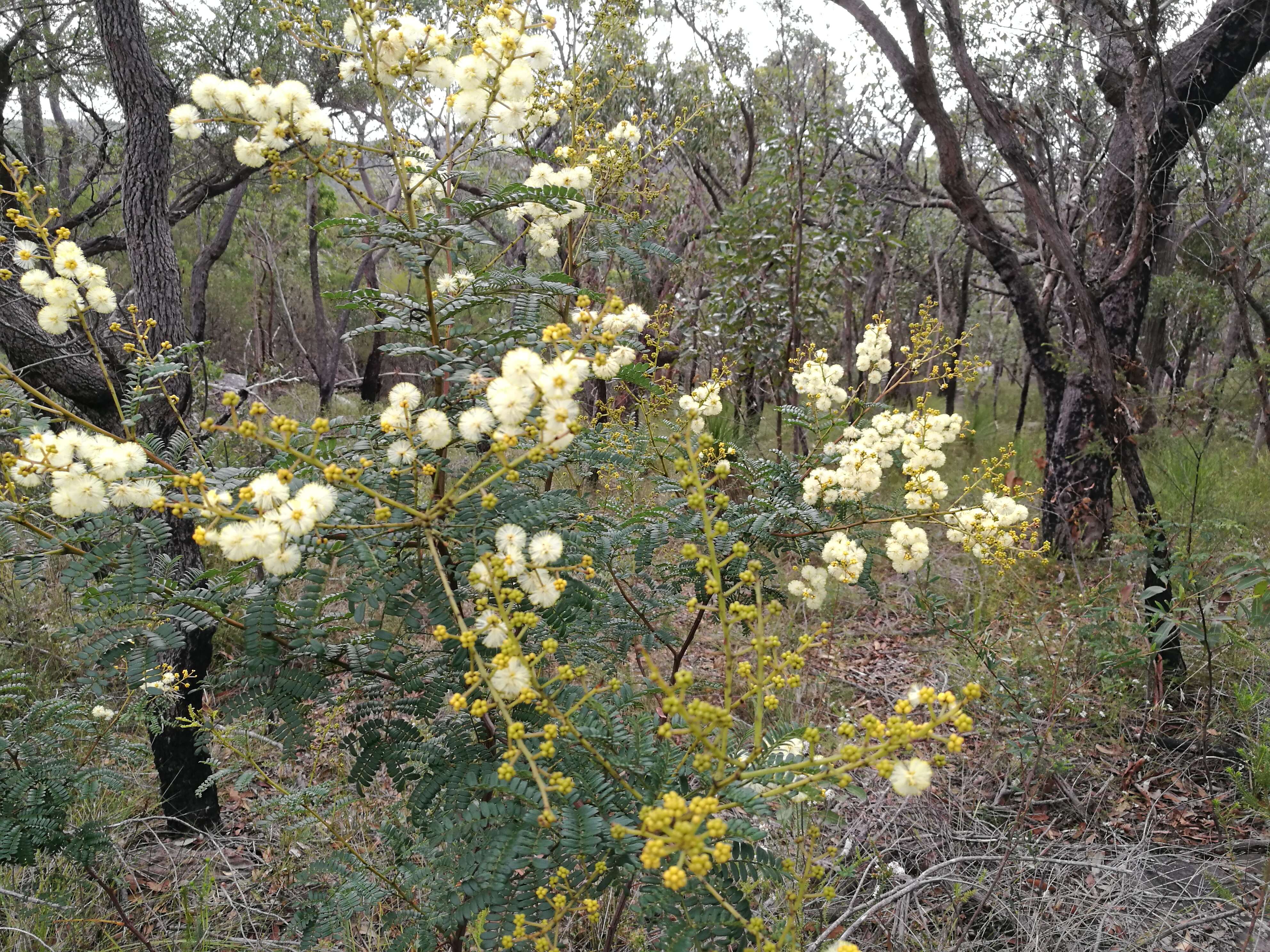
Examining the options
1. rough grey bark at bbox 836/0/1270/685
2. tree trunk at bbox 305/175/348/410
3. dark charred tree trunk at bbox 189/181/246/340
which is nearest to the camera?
rough grey bark at bbox 836/0/1270/685

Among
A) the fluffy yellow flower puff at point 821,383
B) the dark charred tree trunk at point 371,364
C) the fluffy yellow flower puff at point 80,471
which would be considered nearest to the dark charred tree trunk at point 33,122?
the dark charred tree trunk at point 371,364

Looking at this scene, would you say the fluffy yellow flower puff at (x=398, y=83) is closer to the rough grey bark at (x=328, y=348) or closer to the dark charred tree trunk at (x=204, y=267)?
the dark charred tree trunk at (x=204, y=267)

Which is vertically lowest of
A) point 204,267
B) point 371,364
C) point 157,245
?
point 371,364

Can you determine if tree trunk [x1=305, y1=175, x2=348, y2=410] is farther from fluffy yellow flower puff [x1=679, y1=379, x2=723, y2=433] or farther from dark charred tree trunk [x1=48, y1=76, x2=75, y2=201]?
fluffy yellow flower puff [x1=679, y1=379, x2=723, y2=433]

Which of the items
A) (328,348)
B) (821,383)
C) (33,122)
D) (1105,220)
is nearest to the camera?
(821,383)

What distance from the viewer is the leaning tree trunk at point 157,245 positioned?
2.49m

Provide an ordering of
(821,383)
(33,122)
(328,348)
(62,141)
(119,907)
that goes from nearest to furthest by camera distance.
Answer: (119,907), (821,383), (33,122), (62,141), (328,348)

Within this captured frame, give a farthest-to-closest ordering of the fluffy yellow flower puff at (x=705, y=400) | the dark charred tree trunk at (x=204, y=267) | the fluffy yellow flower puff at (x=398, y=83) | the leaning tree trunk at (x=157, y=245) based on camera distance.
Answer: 1. the dark charred tree trunk at (x=204, y=267)
2. the leaning tree trunk at (x=157, y=245)
3. the fluffy yellow flower puff at (x=705, y=400)
4. the fluffy yellow flower puff at (x=398, y=83)

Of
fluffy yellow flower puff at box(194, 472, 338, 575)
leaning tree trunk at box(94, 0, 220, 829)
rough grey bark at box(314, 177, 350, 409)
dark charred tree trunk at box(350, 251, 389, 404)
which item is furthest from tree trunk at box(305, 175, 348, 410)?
fluffy yellow flower puff at box(194, 472, 338, 575)

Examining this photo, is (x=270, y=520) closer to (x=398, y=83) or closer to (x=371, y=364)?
(x=398, y=83)

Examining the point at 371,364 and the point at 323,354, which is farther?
the point at 371,364

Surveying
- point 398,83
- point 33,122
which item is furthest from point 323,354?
A: point 398,83

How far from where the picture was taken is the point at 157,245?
2566 millimetres

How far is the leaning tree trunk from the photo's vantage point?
2486 mm
